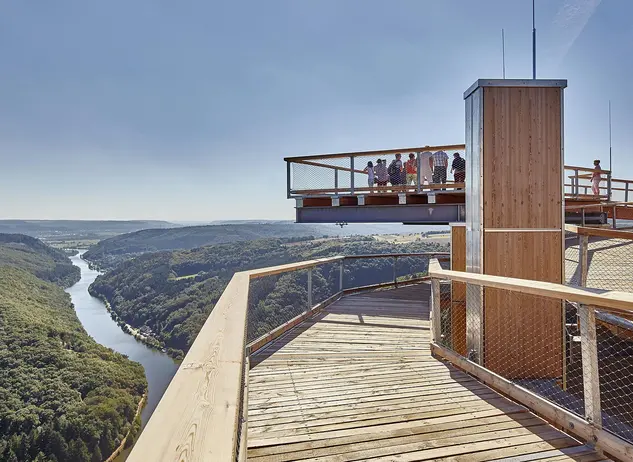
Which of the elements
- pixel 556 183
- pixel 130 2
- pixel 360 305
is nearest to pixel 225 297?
pixel 556 183

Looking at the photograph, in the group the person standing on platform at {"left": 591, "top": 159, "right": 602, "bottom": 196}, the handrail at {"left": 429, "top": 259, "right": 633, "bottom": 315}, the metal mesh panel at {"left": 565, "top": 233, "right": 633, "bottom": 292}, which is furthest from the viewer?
the person standing on platform at {"left": 591, "top": 159, "right": 602, "bottom": 196}

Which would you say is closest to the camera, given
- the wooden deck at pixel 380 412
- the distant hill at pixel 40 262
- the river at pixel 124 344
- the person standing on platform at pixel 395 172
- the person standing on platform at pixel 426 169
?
the wooden deck at pixel 380 412

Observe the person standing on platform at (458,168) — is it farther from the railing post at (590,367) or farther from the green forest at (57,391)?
the green forest at (57,391)

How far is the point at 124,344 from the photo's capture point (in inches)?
3236

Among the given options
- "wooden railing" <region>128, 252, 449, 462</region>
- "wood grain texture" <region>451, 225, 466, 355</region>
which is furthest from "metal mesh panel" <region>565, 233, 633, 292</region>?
"wooden railing" <region>128, 252, 449, 462</region>

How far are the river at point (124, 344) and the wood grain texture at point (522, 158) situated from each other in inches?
1608

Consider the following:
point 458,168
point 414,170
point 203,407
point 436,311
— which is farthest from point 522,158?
point 414,170

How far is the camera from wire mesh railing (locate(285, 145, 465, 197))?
990 centimetres

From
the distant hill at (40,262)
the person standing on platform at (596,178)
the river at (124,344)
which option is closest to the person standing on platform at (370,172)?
the person standing on platform at (596,178)

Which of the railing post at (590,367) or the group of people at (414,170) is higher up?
the group of people at (414,170)

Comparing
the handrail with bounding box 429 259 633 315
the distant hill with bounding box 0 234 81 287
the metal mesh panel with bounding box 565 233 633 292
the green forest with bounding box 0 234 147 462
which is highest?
the handrail with bounding box 429 259 633 315

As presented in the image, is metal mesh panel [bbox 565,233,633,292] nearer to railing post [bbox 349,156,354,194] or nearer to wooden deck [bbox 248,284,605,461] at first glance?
wooden deck [bbox 248,284,605,461]

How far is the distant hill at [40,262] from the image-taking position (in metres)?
A: 139

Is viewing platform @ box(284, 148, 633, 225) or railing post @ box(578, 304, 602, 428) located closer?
railing post @ box(578, 304, 602, 428)
